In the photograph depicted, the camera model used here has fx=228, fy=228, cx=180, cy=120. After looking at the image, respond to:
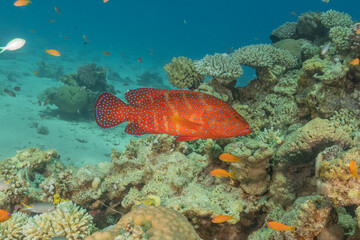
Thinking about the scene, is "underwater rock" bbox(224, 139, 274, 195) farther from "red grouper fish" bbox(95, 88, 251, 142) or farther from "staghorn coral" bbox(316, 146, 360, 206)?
"staghorn coral" bbox(316, 146, 360, 206)

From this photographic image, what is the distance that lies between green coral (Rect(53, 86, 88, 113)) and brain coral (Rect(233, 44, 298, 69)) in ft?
40.3

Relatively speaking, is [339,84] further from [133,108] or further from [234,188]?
[133,108]

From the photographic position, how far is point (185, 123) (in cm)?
312

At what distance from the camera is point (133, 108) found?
350 centimetres

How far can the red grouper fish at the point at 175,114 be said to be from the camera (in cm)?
320

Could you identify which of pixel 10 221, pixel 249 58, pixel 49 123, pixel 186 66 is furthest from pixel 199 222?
pixel 49 123

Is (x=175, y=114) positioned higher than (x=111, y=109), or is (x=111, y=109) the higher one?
(x=175, y=114)

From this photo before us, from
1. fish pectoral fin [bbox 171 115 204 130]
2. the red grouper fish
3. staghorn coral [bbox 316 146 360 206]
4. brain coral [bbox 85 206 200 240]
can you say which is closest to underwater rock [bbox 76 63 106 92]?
the red grouper fish

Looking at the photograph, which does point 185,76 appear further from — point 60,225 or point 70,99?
point 70,99

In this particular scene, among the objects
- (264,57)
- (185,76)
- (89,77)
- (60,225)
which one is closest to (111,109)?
(60,225)

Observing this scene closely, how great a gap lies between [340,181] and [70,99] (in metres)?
15.8

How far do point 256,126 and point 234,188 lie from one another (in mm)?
2022

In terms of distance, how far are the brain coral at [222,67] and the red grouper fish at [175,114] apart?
321 cm

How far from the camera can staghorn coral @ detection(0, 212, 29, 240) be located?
4.27 meters
